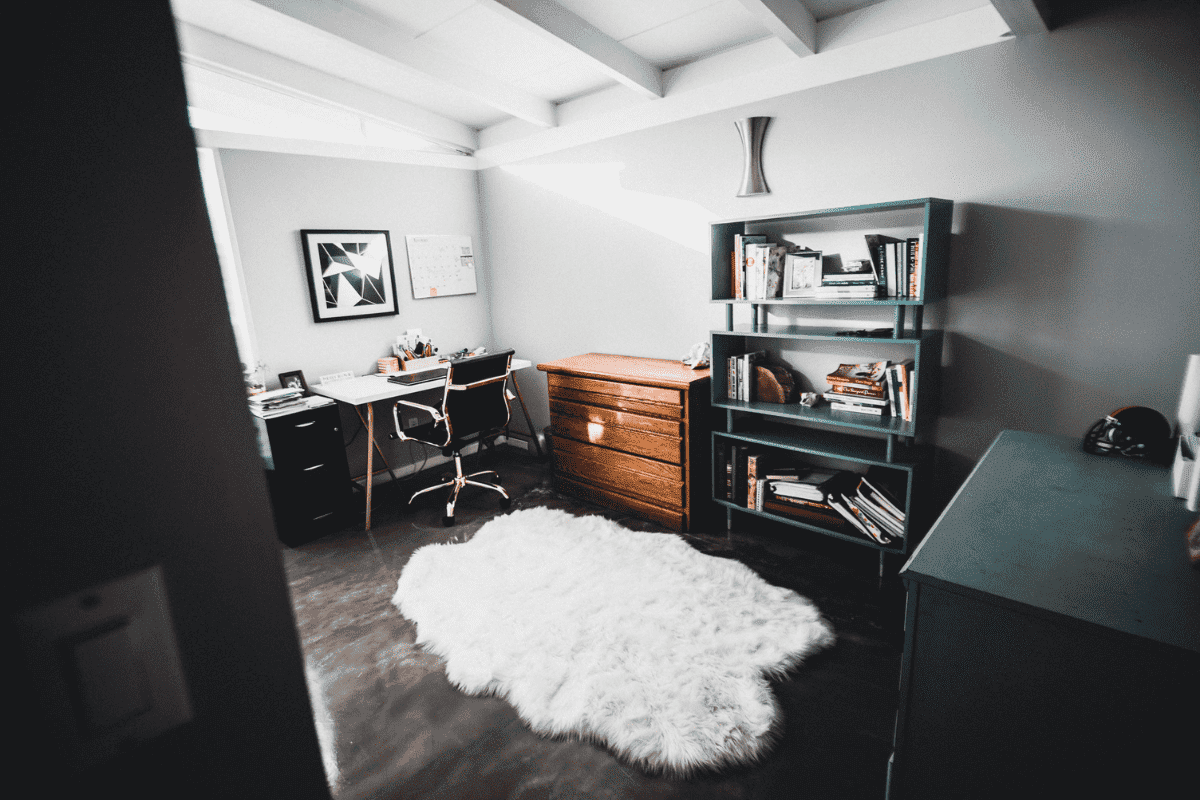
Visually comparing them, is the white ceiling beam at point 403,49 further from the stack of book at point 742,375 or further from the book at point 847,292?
the book at point 847,292

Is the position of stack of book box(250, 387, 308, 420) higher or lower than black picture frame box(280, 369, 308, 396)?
lower

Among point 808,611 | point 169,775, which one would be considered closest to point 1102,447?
point 808,611

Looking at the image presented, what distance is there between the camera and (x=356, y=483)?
3953mm

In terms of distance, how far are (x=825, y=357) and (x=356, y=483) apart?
3.15 metres

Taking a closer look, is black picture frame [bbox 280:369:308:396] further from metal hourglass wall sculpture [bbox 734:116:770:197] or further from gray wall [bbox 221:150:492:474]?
metal hourglass wall sculpture [bbox 734:116:770:197]

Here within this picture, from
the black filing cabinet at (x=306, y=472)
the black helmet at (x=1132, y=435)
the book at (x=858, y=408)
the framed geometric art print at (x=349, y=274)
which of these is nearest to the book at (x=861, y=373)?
the book at (x=858, y=408)

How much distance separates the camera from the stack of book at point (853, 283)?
252cm

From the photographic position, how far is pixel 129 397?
0.41 meters

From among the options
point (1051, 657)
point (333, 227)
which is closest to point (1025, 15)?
point (1051, 657)

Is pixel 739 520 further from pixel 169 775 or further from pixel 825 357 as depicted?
pixel 169 775

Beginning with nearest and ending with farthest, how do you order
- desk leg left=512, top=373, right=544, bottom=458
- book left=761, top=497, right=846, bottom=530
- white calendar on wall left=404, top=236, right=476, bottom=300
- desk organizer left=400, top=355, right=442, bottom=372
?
book left=761, top=497, right=846, bottom=530, desk organizer left=400, top=355, right=442, bottom=372, white calendar on wall left=404, top=236, right=476, bottom=300, desk leg left=512, top=373, right=544, bottom=458

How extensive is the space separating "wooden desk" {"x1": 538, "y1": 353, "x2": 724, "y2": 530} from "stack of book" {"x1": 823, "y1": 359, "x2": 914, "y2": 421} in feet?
2.29

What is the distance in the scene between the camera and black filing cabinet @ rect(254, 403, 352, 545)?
3.13 metres

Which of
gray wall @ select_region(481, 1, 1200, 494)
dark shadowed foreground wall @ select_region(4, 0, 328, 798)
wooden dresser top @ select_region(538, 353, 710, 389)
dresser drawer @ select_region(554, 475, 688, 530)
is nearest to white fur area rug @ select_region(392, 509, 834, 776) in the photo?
dresser drawer @ select_region(554, 475, 688, 530)
